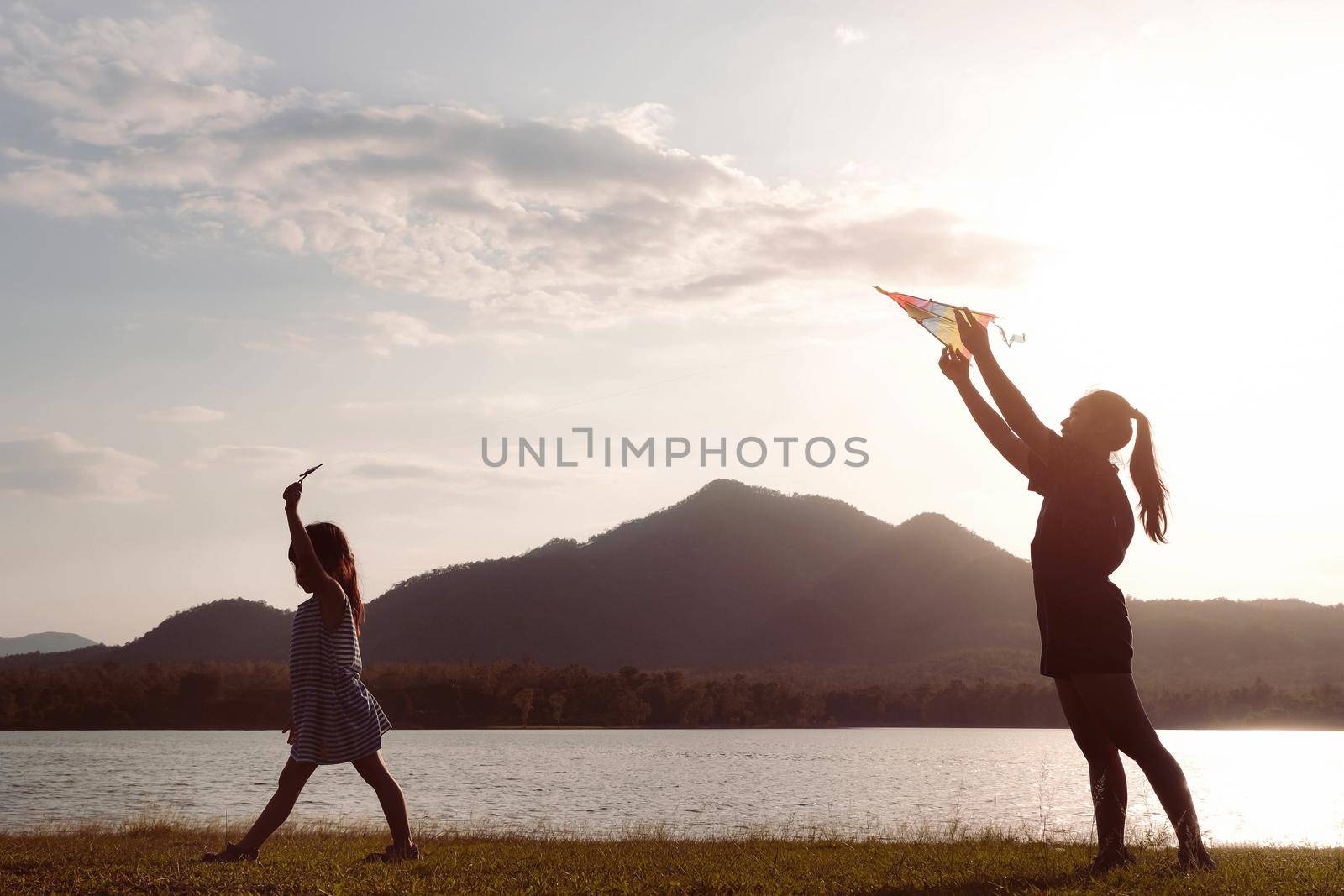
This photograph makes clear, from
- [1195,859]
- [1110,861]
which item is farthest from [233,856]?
[1195,859]

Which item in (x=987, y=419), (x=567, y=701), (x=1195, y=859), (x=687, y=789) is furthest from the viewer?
(x=567, y=701)

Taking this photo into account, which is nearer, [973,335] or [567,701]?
[973,335]

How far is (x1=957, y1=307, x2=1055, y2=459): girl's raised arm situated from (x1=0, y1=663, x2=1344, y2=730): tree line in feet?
415

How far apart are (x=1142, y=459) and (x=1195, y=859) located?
2.12 meters

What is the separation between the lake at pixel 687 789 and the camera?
75.2 feet

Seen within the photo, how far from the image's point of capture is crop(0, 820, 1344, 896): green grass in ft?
19.5

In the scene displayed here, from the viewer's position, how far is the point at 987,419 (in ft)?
20.5

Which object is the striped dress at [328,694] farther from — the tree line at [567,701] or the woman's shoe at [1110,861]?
the tree line at [567,701]

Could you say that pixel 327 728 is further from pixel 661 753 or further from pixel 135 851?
pixel 661 753

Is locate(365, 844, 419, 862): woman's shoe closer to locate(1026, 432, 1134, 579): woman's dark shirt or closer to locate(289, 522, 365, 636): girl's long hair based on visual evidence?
locate(289, 522, 365, 636): girl's long hair

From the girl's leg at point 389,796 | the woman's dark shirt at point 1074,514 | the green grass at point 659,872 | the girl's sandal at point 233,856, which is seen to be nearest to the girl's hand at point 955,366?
the woman's dark shirt at point 1074,514

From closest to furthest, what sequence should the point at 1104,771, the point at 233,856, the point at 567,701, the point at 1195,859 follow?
the point at 1195,859 → the point at 1104,771 → the point at 233,856 → the point at 567,701

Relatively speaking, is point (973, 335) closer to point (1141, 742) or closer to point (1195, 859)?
point (1141, 742)

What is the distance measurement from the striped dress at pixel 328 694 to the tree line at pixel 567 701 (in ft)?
407
